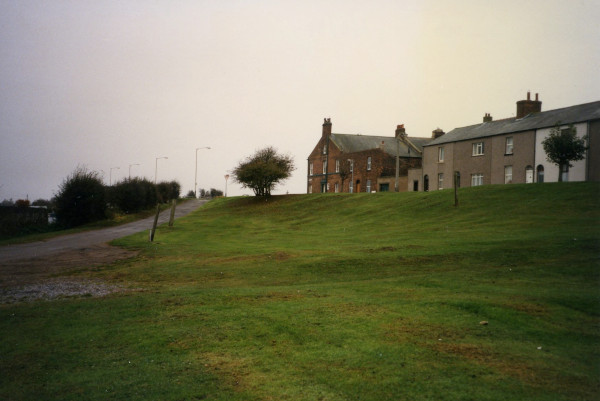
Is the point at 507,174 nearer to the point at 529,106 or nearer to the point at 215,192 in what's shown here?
the point at 529,106

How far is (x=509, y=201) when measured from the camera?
3444 cm

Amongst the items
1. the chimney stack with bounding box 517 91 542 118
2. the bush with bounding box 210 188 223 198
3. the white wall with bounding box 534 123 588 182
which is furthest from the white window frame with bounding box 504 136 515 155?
the bush with bounding box 210 188 223 198

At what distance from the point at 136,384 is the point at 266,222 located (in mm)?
39847

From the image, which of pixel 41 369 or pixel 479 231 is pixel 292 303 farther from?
pixel 479 231

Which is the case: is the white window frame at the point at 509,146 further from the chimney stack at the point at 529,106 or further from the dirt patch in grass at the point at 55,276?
the dirt patch in grass at the point at 55,276

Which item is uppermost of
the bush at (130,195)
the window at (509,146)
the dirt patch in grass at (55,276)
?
the window at (509,146)

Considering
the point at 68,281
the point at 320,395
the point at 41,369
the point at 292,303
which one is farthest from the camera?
the point at 68,281

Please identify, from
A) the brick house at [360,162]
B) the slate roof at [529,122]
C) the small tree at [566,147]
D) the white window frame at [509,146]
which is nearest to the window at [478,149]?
the slate roof at [529,122]

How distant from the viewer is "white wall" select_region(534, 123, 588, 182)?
46.2 m

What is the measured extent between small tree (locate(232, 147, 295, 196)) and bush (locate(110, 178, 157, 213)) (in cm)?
1470

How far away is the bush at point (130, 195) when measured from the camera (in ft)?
222

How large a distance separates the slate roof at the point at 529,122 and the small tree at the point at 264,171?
21.8 metres

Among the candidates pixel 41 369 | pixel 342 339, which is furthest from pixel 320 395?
pixel 41 369

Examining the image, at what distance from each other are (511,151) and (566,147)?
11469 mm
